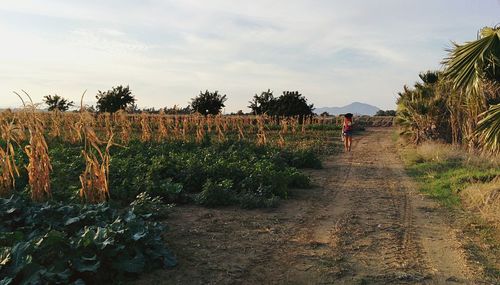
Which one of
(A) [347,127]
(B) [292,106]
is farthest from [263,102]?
(A) [347,127]

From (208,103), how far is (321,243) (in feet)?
108

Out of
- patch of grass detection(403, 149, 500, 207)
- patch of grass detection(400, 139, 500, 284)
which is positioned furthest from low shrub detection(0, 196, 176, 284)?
patch of grass detection(403, 149, 500, 207)

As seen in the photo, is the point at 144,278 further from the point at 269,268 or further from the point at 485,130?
the point at 485,130

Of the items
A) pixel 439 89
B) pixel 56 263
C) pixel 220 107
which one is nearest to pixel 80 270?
pixel 56 263

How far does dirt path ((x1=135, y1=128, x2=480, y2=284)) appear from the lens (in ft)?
15.5

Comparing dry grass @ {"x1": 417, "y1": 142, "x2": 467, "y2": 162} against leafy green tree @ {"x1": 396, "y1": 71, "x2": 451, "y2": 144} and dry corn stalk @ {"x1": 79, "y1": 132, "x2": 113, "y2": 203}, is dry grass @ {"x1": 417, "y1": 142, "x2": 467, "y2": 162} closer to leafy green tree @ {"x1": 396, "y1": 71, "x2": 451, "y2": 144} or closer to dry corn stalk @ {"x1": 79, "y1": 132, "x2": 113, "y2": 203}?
leafy green tree @ {"x1": 396, "y1": 71, "x2": 451, "y2": 144}

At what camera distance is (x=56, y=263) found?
3887 millimetres

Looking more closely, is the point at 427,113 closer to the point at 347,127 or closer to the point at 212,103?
the point at 347,127

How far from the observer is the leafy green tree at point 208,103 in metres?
38.0

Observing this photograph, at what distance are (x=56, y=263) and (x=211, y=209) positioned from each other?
3885mm

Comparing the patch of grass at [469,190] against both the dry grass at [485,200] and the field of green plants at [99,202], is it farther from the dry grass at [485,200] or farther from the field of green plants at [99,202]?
the field of green plants at [99,202]

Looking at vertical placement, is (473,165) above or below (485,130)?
below

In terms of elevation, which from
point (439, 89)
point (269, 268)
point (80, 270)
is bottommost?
point (269, 268)

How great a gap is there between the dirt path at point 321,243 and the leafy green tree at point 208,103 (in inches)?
1151
